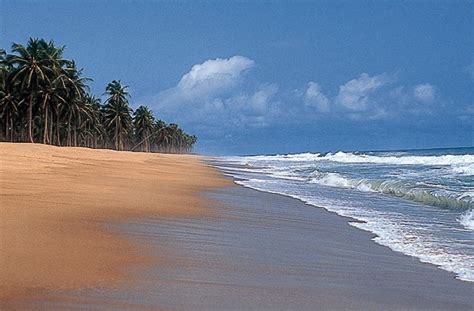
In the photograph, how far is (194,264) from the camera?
5559 millimetres

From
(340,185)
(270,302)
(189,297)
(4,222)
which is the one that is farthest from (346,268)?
(340,185)

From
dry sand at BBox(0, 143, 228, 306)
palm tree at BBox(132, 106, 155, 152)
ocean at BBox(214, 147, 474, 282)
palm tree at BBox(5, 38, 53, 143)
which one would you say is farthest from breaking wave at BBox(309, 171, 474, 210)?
palm tree at BBox(132, 106, 155, 152)

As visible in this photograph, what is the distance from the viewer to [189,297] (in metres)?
4.31

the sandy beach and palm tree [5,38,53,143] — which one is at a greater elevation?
palm tree [5,38,53,143]

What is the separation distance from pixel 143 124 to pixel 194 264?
92.3 meters

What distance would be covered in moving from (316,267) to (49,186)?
7.54 m

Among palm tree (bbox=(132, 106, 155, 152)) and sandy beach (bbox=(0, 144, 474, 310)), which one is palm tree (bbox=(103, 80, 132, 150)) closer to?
palm tree (bbox=(132, 106, 155, 152))

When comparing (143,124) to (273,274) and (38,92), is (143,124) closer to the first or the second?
(38,92)

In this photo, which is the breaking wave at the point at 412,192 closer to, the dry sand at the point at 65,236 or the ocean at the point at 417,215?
the ocean at the point at 417,215

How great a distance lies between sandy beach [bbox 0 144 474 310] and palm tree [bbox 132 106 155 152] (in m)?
86.9

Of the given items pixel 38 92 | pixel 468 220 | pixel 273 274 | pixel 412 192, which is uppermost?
pixel 38 92

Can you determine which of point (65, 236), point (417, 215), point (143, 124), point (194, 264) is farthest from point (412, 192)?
point (143, 124)

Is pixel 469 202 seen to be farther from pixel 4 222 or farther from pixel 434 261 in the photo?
pixel 4 222

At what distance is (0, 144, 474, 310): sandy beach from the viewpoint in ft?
14.0
